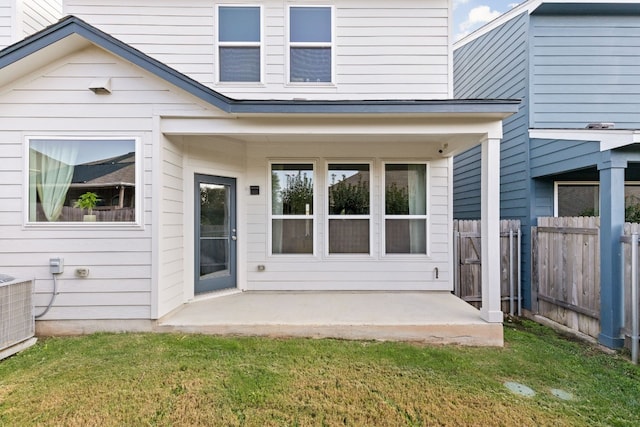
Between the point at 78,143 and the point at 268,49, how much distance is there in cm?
327

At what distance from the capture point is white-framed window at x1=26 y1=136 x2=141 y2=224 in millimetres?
4219

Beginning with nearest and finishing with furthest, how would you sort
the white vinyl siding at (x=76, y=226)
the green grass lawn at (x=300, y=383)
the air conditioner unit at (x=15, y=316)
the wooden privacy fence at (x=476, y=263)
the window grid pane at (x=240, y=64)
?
1. the green grass lawn at (x=300, y=383)
2. the air conditioner unit at (x=15, y=316)
3. the white vinyl siding at (x=76, y=226)
4. the window grid pane at (x=240, y=64)
5. the wooden privacy fence at (x=476, y=263)

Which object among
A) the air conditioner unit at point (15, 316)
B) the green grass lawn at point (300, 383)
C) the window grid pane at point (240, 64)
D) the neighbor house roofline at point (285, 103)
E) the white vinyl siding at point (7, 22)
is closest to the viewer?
the green grass lawn at point (300, 383)

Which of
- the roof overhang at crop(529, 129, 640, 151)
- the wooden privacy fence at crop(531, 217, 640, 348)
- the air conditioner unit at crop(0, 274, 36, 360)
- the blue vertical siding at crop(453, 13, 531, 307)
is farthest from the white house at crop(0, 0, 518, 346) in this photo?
the blue vertical siding at crop(453, 13, 531, 307)

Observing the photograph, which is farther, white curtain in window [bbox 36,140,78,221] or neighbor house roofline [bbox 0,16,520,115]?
white curtain in window [bbox 36,140,78,221]

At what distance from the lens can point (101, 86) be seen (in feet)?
13.5

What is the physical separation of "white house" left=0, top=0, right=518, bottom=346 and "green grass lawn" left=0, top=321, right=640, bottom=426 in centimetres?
73

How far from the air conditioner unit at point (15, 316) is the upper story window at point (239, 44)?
409 cm

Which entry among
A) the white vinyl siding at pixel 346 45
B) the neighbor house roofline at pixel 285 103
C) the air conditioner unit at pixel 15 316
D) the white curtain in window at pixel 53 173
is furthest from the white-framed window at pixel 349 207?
the air conditioner unit at pixel 15 316

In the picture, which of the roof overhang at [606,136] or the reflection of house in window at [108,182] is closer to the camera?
the roof overhang at [606,136]

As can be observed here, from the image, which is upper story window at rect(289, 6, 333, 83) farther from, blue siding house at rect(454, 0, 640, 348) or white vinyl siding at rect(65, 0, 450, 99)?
blue siding house at rect(454, 0, 640, 348)

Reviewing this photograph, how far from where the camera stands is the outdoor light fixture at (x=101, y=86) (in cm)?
413

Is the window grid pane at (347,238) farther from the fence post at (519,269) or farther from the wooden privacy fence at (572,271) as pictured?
Result: the wooden privacy fence at (572,271)

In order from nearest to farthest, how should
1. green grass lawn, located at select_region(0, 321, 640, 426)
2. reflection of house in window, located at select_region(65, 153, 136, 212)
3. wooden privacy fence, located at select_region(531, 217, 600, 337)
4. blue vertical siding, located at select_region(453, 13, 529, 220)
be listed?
green grass lawn, located at select_region(0, 321, 640, 426), reflection of house in window, located at select_region(65, 153, 136, 212), wooden privacy fence, located at select_region(531, 217, 600, 337), blue vertical siding, located at select_region(453, 13, 529, 220)
